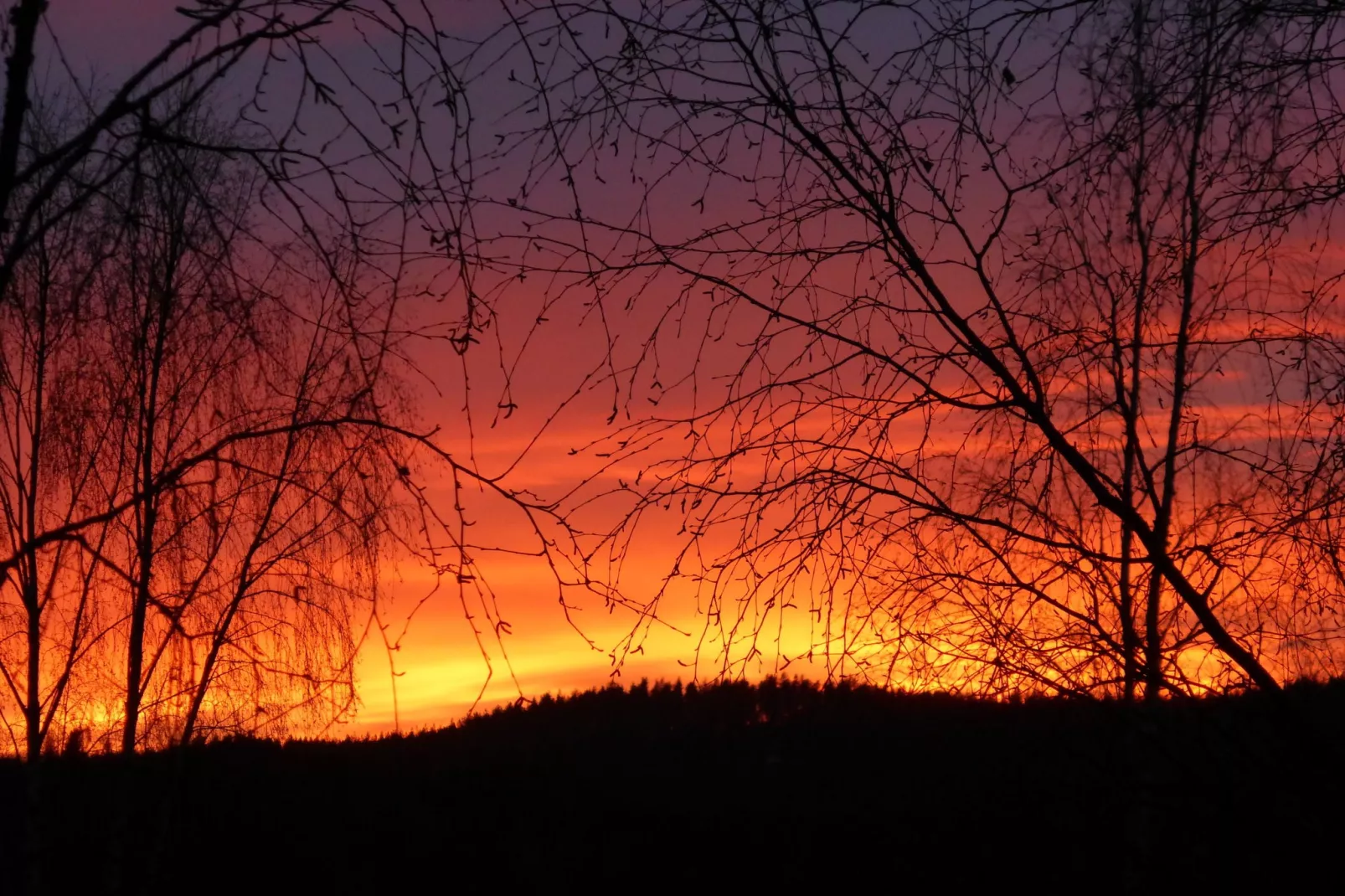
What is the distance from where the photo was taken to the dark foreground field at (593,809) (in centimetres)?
975

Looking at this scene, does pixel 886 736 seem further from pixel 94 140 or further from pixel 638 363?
A: pixel 94 140

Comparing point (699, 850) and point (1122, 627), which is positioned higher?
point (1122, 627)

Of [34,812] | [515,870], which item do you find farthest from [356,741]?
[34,812]

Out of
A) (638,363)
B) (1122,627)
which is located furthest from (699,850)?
(638,363)

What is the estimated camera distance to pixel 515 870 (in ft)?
37.9

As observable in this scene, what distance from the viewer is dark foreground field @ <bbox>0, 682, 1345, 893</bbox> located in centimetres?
975

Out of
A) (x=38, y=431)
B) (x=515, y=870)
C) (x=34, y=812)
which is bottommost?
(x=515, y=870)

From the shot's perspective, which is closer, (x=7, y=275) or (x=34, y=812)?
(x=7, y=275)

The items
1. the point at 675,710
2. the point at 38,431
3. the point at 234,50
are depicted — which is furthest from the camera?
the point at 675,710

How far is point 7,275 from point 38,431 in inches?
261

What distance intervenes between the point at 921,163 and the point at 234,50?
5.86 feet

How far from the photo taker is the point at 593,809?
12289mm

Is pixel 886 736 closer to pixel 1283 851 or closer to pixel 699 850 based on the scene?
pixel 699 850

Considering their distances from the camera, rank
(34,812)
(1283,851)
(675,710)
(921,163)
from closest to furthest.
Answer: (1283,851), (921,163), (34,812), (675,710)
